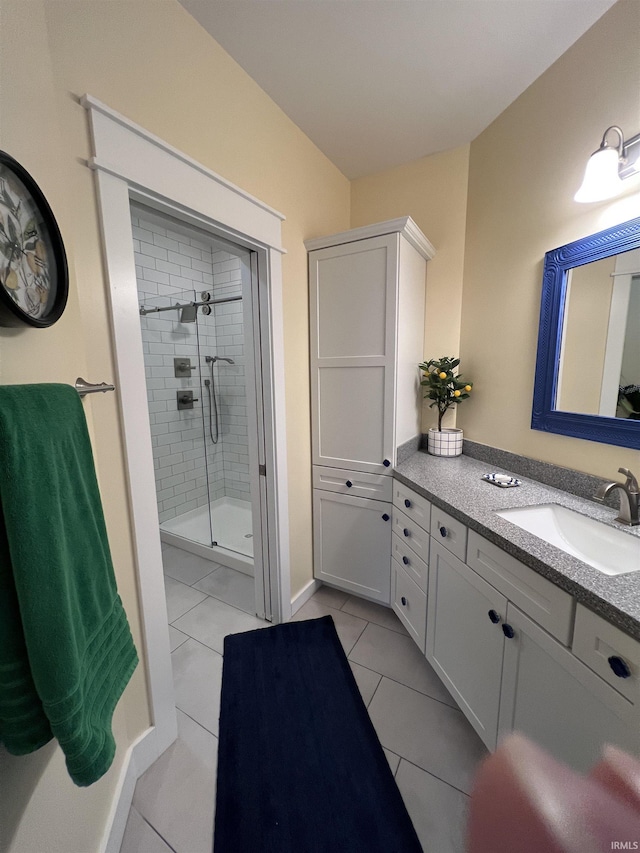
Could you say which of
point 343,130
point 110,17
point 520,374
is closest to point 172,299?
point 343,130

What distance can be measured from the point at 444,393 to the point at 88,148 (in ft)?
5.96

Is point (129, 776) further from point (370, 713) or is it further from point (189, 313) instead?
point (189, 313)

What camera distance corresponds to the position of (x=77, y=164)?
91 centimetres

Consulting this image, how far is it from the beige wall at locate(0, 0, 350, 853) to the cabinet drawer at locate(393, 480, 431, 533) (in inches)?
46.5

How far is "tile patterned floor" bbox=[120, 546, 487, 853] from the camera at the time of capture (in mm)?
1064

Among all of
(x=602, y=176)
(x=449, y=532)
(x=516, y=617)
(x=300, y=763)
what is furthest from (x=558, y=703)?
(x=602, y=176)

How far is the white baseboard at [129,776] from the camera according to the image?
98 cm

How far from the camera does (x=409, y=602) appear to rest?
5.53ft

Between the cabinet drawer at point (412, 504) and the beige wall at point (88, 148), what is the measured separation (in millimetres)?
1181

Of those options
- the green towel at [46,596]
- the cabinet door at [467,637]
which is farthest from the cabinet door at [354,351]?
the green towel at [46,596]

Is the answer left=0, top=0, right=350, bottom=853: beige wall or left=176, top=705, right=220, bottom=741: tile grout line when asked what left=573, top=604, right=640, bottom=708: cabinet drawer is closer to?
left=0, top=0, right=350, bottom=853: beige wall

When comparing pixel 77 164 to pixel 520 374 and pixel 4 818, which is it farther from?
pixel 520 374

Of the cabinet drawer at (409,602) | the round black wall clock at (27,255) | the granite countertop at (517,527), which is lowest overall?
the cabinet drawer at (409,602)

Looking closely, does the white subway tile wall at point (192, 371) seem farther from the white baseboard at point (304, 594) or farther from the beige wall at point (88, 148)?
the beige wall at point (88, 148)
